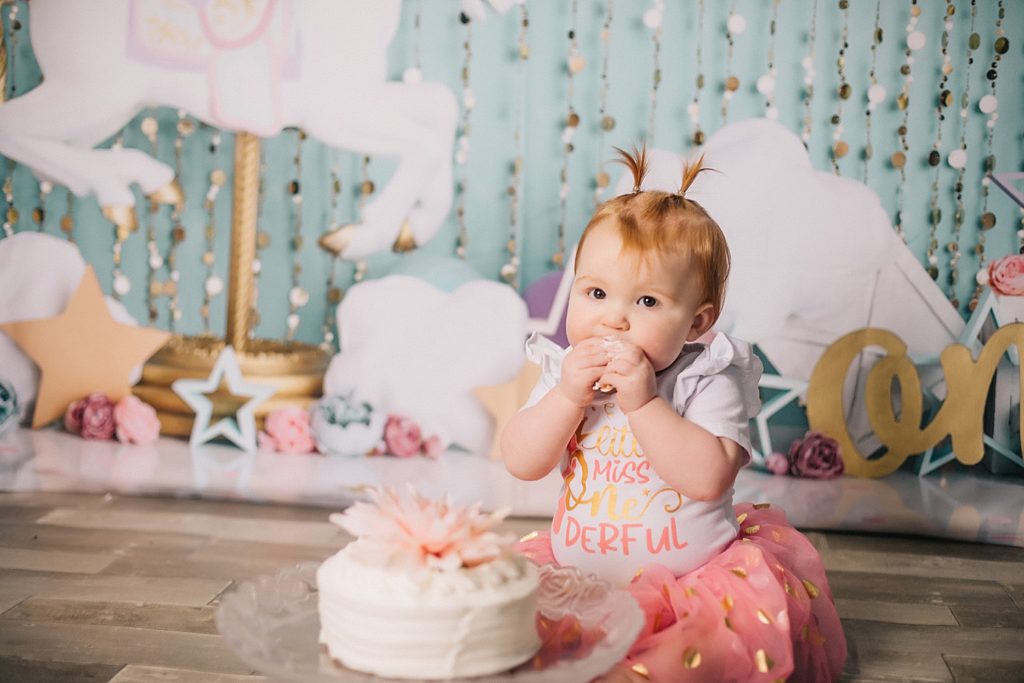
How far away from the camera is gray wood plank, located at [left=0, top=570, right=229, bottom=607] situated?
5.70 ft

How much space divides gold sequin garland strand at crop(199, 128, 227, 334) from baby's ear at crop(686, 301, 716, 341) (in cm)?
162

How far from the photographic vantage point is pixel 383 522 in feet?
3.30

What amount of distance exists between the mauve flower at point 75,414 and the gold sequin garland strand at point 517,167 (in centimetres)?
111

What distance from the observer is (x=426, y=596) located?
3.11 feet

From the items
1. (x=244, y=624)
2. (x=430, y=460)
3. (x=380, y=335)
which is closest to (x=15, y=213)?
(x=380, y=335)

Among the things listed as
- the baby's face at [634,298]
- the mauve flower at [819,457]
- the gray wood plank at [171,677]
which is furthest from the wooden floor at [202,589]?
the baby's face at [634,298]

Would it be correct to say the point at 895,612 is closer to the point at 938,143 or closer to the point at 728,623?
the point at 728,623

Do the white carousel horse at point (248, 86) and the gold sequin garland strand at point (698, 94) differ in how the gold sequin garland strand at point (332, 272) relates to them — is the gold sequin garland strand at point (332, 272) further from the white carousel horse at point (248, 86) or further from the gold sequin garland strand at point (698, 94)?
the gold sequin garland strand at point (698, 94)

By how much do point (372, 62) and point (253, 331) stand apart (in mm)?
758

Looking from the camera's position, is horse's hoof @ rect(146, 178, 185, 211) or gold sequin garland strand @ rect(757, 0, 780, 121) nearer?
gold sequin garland strand @ rect(757, 0, 780, 121)

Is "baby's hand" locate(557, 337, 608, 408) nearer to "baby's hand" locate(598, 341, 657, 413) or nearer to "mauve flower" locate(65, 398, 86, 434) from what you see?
"baby's hand" locate(598, 341, 657, 413)

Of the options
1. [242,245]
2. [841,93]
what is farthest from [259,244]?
[841,93]

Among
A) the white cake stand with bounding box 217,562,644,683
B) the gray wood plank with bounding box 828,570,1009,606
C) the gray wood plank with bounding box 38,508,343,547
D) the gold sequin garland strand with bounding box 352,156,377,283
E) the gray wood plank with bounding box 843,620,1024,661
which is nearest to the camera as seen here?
the white cake stand with bounding box 217,562,644,683

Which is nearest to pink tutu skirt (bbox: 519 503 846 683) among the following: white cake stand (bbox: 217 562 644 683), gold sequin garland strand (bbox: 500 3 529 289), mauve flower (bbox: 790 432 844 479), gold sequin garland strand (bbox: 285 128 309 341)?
white cake stand (bbox: 217 562 644 683)
